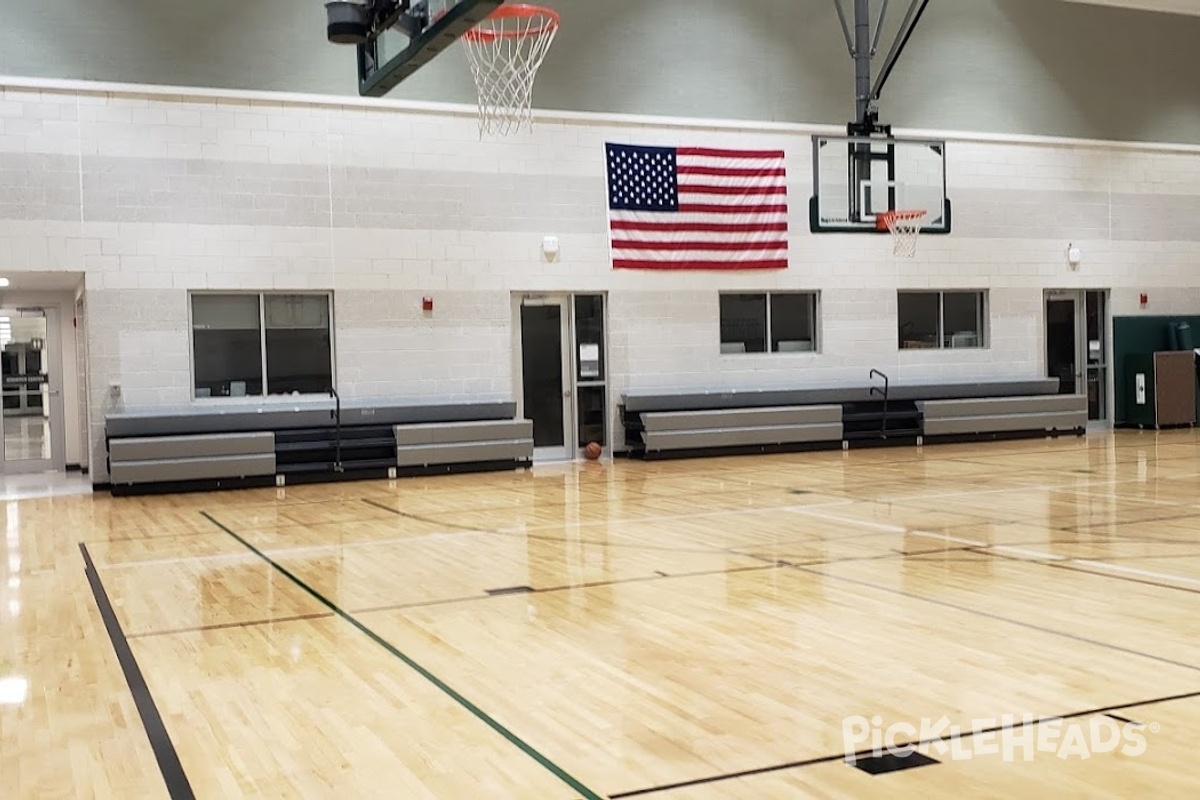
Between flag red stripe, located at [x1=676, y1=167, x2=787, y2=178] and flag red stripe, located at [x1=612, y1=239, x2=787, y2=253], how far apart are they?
0.97 meters

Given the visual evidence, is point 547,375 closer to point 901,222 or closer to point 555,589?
point 901,222

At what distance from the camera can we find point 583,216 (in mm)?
16656

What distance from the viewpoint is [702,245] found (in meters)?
17.3

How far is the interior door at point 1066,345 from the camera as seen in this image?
20.2 m

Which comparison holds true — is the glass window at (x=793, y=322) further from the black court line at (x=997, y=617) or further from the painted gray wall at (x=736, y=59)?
the black court line at (x=997, y=617)

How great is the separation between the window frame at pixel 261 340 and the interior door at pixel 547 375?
2.70m

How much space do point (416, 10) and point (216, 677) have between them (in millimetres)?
5867

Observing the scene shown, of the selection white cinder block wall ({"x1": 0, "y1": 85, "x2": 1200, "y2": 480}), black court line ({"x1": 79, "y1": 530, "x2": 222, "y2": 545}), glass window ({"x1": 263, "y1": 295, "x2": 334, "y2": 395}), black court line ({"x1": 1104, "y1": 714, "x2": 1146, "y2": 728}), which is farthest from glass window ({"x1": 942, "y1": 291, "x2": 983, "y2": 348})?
black court line ({"x1": 1104, "y1": 714, "x2": 1146, "y2": 728})

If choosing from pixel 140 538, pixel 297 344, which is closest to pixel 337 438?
pixel 297 344

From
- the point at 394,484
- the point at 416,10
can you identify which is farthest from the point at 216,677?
the point at 394,484

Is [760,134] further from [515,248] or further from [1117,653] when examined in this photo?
[1117,653]

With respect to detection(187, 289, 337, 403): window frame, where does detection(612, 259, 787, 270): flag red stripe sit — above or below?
above

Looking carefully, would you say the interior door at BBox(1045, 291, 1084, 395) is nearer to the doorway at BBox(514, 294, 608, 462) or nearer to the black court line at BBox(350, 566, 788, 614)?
the doorway at BBox(514, 294, 608, 462)

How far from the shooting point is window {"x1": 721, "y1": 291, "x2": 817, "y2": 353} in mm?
17695
